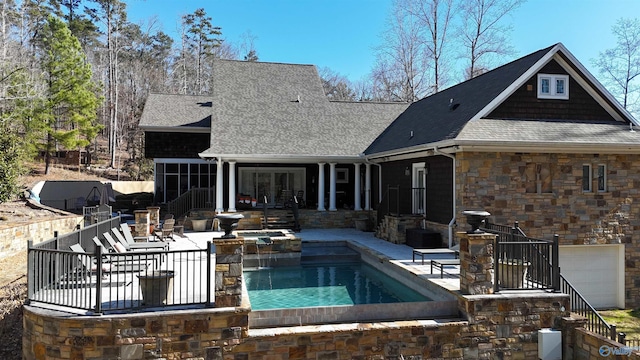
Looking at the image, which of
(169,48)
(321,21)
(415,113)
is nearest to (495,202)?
(415,113)

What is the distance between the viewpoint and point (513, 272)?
7891 millimetres

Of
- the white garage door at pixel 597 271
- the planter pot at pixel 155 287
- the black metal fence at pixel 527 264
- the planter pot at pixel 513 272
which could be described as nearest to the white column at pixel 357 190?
the white garage door at pixel 597 271

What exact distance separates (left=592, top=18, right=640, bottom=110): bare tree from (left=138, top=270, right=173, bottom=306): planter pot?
31.4 m

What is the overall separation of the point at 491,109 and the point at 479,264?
648 centimetres

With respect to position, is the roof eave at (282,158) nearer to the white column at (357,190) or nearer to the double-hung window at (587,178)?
the white column at (357,190)

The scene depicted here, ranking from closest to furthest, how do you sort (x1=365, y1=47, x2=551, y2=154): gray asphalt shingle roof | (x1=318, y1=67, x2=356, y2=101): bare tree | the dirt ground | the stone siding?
the stone siding
the dirt ground
(x1=365, y1=47, x2=551, y2=154): gray asphalt shingle roof
(x1=318, y1=67, x2=356, y2=101): bare tree

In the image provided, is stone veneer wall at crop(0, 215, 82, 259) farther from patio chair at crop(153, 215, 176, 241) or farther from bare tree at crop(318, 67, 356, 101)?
bare tree at crop(318, 67, 356, 101)

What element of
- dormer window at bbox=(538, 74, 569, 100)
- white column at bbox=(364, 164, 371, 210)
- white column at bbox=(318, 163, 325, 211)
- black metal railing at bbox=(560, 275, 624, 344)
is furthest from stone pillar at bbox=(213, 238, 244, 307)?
white column at bbox=(364, 164, 371, 210)

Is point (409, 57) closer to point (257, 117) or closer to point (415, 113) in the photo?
point (415, 113)

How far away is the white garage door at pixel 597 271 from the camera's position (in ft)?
39.8

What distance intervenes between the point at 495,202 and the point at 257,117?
11.5 meters

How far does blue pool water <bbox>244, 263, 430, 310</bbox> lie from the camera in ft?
27.6

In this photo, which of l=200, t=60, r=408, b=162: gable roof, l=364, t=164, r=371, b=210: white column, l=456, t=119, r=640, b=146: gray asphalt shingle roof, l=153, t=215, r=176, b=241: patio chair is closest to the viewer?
l=456, t=119, r=640, b=146: gray asphalt shingle roof

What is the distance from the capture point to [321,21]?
1257 inches
